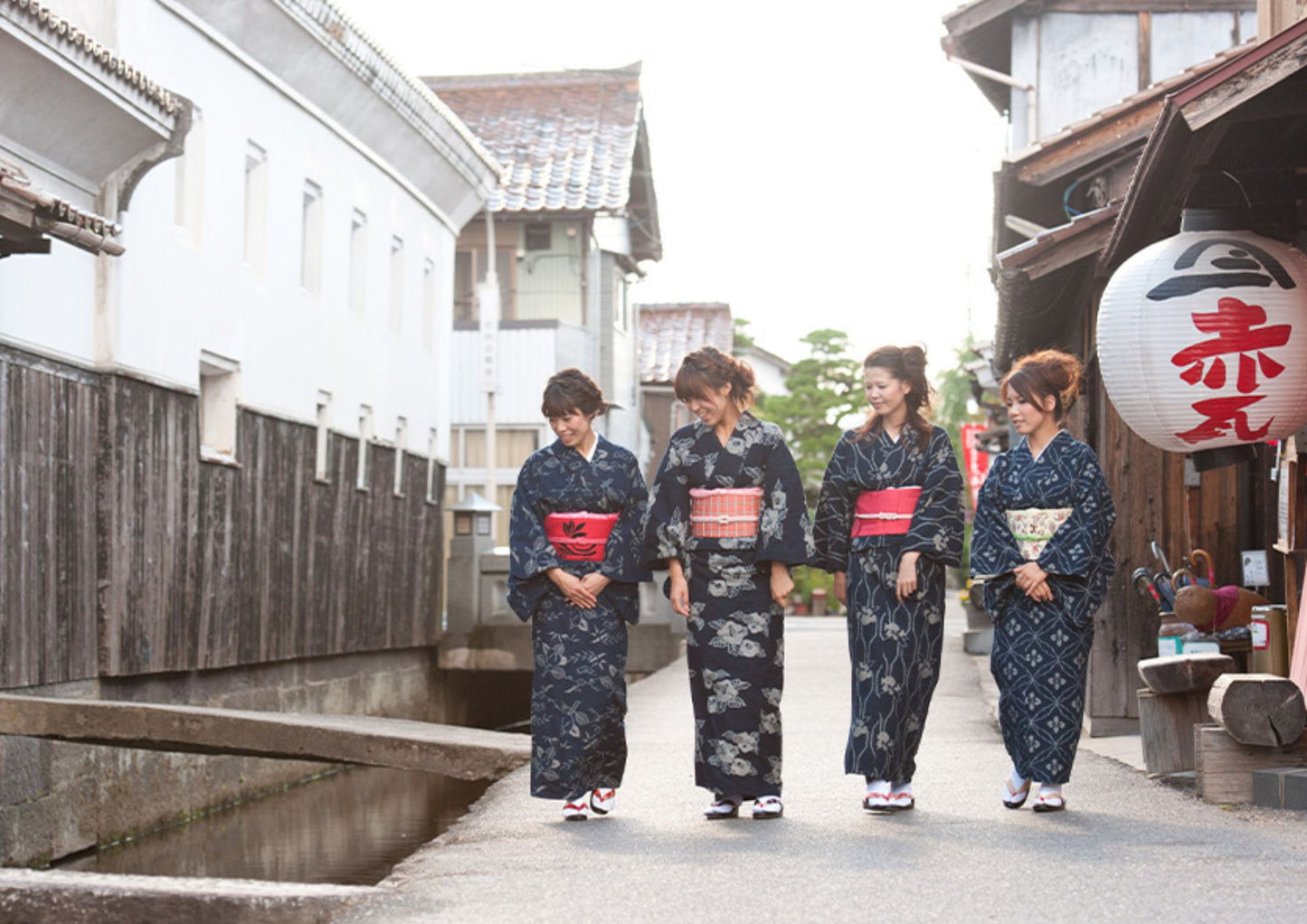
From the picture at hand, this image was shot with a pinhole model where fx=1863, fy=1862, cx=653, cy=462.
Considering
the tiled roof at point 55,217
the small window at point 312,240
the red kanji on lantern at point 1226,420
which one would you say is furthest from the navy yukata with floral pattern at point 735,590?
the small window at point 312,240

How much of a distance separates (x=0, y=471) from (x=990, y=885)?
805 cm

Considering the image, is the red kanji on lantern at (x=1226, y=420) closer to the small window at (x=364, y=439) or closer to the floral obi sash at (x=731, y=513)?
the floral obi sash at (x=731, y=513)

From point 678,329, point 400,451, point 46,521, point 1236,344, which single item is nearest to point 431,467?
point 400,451

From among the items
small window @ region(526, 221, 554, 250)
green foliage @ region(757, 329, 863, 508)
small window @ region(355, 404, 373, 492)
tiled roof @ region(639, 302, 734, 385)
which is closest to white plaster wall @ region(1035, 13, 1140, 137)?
small window @ region(355, 404, 373, 492)

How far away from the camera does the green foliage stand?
53.7 meters

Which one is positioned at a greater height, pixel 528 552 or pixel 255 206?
pixel 255 206

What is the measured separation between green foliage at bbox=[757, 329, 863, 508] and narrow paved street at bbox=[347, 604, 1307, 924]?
43864 mm

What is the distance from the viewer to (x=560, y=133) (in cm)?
3222

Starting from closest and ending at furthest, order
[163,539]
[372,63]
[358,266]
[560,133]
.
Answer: [163,539] → [372,63] → [358,266] → [560,133]

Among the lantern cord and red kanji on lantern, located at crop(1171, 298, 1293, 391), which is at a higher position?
the lantern cord

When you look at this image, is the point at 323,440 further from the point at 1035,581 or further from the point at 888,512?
the point at 1035,581

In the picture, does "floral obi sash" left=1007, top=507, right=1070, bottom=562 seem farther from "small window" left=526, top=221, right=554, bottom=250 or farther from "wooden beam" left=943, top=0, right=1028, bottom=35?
"small window" left=526, top=221, right=554, bottom=250

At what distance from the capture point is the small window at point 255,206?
1769 centimetres

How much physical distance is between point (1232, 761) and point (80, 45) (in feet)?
25.2
